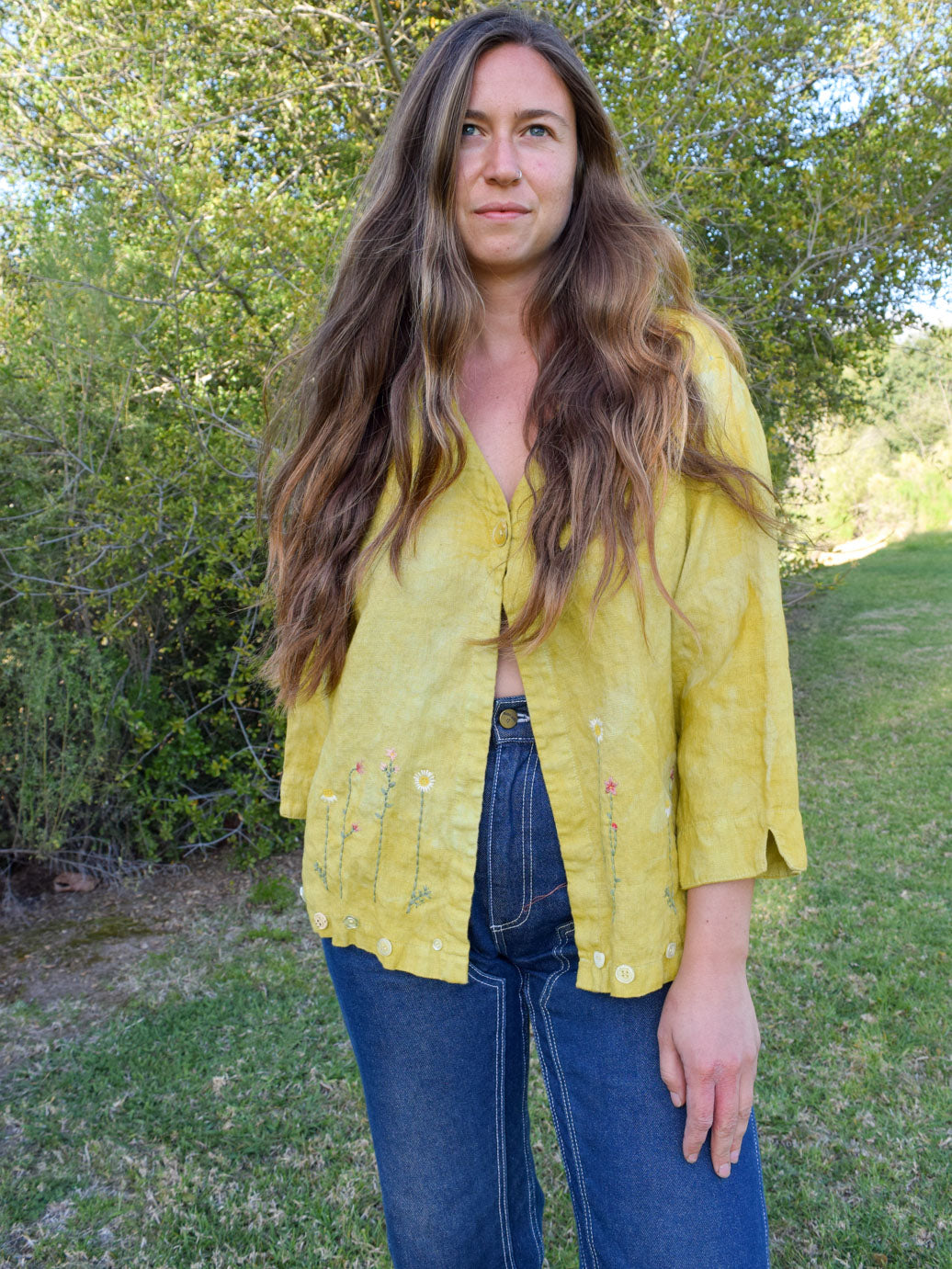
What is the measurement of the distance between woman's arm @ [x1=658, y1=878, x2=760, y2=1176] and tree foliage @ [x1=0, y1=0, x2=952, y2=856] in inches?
113

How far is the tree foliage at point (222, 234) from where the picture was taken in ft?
13.6

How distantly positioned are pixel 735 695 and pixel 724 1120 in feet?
1.62

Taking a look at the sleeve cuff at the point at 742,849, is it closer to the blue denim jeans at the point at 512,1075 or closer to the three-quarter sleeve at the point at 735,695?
the three-quarter sleeve at the point at 735,695

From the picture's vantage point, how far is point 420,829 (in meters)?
1.29

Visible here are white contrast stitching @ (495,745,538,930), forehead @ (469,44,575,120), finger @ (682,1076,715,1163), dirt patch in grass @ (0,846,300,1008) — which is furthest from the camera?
dirt patch in grass @ (0,846,300,1008)

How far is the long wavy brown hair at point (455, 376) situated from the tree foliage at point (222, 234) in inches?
83.1

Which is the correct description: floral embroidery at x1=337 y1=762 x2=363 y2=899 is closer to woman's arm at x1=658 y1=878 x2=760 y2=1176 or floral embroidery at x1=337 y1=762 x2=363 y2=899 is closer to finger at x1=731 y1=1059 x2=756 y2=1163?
woman's arm at x1=658 y1=878 x2=760 y2=1176

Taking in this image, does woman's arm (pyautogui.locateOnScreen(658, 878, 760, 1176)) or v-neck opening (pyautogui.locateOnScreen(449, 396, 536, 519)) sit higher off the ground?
v-neck opening (pyautogui.locateOnScreen(449, 396, 536, 519))

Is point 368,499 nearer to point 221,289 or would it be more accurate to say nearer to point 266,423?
point 266,423

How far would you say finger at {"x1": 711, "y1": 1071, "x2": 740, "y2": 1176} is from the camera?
1155 mm

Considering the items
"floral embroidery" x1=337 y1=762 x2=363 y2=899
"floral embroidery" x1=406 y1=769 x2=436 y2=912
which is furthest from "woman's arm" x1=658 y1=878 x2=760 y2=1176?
"floral embroidery" x1=337 y1=762 x2=363 y2=899

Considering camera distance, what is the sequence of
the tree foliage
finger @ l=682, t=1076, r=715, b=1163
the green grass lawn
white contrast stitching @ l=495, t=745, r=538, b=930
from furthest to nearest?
1. the tree foliage
2. the green grass lawn
3. white contrast stitching @ l=495, t=745, r=538, b=930
4. finger @ l=682, t=1076, r=715, b=1163

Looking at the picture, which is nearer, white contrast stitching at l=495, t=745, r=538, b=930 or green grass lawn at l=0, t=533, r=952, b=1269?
white contrast stitching at l=495, t=745, r=538, b=930

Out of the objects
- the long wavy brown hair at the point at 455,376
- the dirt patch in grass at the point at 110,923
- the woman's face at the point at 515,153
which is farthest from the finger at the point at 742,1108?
the dirt patch in grass at the point at 110,923
